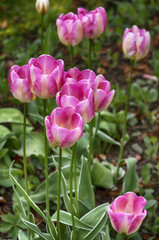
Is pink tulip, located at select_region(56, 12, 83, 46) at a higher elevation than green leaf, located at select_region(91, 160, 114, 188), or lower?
higher

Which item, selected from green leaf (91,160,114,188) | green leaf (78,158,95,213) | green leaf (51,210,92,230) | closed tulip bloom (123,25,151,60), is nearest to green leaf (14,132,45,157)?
green leaf (91,160,114,188)

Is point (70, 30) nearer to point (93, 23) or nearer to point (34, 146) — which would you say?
point (93, 23)

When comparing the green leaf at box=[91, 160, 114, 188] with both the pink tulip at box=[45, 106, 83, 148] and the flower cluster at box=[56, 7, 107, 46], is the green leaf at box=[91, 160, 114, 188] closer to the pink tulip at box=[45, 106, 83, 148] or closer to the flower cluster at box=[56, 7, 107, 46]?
the flower cluster at box=[56, 7, 107, 46]

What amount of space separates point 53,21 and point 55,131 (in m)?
3.00

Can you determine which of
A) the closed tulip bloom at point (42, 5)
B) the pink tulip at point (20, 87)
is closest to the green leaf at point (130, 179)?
the pink tulip at point (20, 87)

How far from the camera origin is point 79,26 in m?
1.90

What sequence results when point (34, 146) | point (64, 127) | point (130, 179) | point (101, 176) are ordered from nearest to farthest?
point (64, 127) → point (130, 179) → point (101, 176) → point (34, 146)

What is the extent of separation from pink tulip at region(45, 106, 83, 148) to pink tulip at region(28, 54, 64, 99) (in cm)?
12

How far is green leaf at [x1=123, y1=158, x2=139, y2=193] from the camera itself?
84.7 inches

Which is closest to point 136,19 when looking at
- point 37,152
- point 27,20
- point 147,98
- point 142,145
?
point 27,20

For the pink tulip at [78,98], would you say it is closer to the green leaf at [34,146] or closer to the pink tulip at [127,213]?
the pink tulip at [127,213]

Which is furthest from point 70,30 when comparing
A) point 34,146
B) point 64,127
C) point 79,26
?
point 34,146

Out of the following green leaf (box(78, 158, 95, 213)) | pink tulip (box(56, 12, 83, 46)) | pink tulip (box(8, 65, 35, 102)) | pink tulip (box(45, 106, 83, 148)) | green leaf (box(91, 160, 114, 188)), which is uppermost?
pink tulip (box(56, 12, 83, 46))

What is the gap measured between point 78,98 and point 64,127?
130mm
